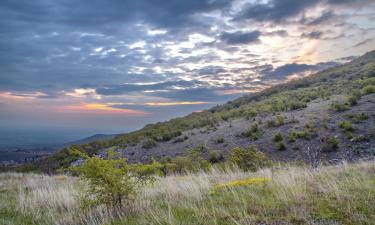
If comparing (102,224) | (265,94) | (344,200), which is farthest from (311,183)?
(265,94)

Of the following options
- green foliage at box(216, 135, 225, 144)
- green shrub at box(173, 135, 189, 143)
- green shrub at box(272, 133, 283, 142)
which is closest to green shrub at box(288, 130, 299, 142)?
green shrub at box(272, 133, 283, 142)

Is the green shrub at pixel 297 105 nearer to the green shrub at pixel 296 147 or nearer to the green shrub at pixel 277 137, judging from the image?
the green shrub at pixel 277 137

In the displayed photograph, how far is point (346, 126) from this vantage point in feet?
72.5

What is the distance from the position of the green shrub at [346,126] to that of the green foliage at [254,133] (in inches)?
264

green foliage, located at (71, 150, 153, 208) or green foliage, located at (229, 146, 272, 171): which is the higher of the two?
green foliage, located at (71, 150, 153, 208)

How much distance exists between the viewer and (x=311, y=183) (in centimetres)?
648

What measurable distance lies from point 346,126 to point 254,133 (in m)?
7.74

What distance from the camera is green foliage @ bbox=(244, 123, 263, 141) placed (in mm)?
25769

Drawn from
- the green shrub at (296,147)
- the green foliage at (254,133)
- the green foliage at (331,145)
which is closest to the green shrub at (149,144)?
the green foliage at (254,133)

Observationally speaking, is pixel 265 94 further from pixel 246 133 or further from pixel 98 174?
pixel 98 174

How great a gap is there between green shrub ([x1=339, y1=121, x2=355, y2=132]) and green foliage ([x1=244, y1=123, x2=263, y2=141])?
22.0 feet

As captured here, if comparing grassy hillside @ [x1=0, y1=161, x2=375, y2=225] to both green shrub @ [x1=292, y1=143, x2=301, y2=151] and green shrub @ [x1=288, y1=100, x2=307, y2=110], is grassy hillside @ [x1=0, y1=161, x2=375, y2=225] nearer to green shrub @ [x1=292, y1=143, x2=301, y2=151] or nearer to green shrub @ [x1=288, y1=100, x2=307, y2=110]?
green shrub @ [x1=292, y1=143, x2=301, y2=151]

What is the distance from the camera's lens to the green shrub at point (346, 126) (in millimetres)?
21881

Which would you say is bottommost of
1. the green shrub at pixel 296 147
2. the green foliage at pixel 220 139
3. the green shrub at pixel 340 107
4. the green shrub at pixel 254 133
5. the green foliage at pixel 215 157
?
the green foliage at pixel 215 157
